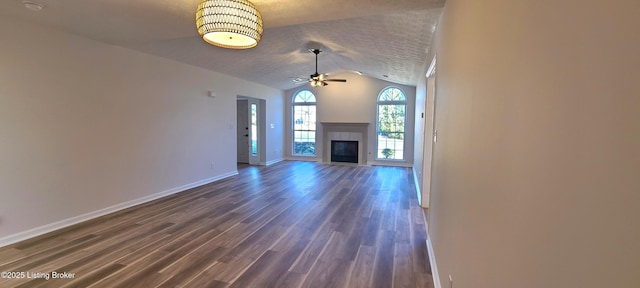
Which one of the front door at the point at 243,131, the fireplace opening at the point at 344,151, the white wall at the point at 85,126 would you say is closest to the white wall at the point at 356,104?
the fireplace opening at the point at 344,151

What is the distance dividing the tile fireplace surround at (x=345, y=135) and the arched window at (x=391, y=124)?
0.42m

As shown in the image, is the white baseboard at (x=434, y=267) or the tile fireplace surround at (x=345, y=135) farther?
the tile fireplace surround at (x=345, y=135)

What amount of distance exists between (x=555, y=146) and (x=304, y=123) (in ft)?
28.1

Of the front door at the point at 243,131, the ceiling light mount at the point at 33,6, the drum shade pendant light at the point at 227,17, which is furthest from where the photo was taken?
the front door at the point at 243,131

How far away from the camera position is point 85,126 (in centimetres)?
354

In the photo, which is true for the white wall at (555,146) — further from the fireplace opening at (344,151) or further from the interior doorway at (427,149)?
the fireplace opening at (344,151)

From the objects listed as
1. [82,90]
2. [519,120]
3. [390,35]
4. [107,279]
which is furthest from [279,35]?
[519,120]

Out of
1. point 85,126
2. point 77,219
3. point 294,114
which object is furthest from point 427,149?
point 294,114

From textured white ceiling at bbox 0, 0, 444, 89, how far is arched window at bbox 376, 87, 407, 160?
2.13 m

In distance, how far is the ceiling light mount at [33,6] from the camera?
97.6 inches

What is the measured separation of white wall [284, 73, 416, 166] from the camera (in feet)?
26.6

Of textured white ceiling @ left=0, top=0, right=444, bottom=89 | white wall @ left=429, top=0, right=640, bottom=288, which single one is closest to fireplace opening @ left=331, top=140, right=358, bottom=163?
textured white ceiling @ left=0, top=0, right=444, bottom=89

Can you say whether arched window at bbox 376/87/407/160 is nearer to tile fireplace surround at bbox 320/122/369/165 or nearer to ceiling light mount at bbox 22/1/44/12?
tile fireplace surround at bbox 320/122/369/165

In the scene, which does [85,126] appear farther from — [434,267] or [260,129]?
[260,129]
